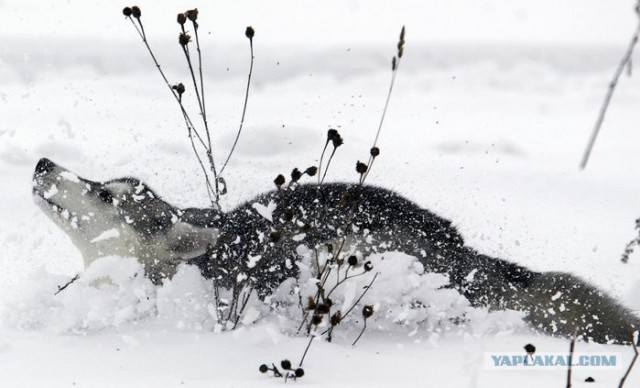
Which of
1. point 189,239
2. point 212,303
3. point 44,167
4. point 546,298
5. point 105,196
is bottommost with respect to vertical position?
point 212,303

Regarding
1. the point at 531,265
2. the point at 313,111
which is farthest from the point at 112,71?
the point at 531,265

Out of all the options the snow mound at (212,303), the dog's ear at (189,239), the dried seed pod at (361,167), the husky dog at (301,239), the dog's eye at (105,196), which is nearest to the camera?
the dried seed pod at (361,167)

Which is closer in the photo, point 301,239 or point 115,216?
point 301,239

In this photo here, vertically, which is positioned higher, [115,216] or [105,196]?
[105,196]

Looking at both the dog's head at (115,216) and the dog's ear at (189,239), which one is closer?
the dog's ear at (189,239)

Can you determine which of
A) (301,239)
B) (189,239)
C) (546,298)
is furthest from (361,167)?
(546,298)

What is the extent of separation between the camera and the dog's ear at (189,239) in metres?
3.17

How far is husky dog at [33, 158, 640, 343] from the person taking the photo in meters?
3.34

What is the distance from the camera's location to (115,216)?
11.9 ft

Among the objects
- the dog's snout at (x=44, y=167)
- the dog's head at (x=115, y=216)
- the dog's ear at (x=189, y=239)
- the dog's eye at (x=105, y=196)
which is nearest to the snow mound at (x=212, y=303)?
the dog's ear at (x=189, y=239)

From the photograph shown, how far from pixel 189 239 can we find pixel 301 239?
0.67 m

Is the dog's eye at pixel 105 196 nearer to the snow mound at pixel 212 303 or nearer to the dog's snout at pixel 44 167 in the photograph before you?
the dog's snout at pixel 44 167

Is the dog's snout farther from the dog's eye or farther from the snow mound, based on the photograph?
the snow mound

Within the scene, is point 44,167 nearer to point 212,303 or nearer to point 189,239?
point 189,239
